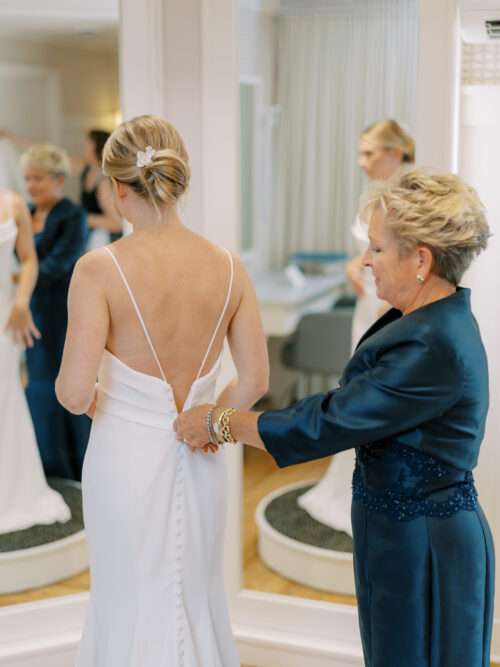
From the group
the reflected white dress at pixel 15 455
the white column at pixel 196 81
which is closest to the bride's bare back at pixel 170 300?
the white column at pixel 196 81

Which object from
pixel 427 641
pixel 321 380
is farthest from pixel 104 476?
pixel 321 380

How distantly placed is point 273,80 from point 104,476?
2801mm

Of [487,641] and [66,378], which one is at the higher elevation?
[66,378]

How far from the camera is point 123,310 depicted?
2.02 meters

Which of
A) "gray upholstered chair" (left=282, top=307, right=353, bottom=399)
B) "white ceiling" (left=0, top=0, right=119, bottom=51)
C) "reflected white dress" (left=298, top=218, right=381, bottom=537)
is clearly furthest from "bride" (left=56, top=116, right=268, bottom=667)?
"gray upholstered chair" (left=282, top=307, right=353, bottom=399)

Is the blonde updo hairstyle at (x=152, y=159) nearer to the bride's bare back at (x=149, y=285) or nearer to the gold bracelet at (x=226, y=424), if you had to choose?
the bride's bare back at (x=149, y=285)

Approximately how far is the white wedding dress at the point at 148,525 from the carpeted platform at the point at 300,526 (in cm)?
107

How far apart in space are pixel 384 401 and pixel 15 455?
6.25ft

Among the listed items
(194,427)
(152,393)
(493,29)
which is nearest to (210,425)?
(194,427)

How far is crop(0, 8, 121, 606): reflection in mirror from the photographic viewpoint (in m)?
3.17

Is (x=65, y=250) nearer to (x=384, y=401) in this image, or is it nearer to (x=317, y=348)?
(x=317, y=348)

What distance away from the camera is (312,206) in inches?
193

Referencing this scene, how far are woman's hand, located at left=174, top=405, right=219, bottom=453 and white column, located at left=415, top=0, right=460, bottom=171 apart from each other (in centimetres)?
108

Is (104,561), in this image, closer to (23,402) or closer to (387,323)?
(387,323)
